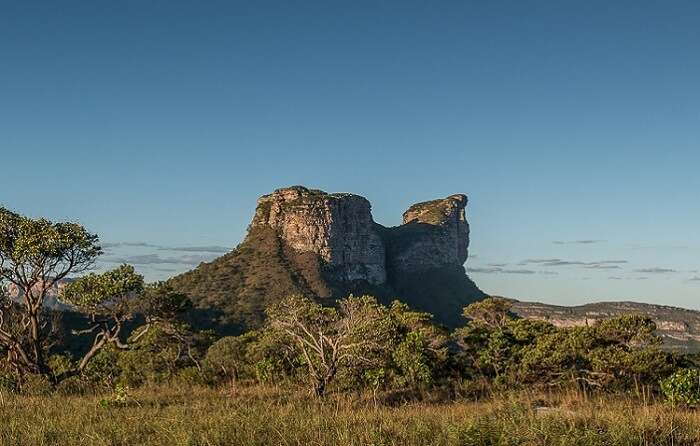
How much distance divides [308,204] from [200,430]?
516 feet

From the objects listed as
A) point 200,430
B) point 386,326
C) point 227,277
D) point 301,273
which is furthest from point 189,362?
point 301,273

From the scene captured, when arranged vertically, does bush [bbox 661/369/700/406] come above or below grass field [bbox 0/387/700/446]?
below

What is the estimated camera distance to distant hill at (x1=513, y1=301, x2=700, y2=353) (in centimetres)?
11869

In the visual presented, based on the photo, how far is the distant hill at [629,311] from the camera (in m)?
119

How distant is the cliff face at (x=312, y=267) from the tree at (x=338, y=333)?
82841 mm

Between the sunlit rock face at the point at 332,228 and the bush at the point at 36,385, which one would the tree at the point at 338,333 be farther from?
the sunlit rock face at the point at 332,228

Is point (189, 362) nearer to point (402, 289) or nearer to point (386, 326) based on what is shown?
point (386, 326)

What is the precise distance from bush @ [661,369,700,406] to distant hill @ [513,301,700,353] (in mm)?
99822

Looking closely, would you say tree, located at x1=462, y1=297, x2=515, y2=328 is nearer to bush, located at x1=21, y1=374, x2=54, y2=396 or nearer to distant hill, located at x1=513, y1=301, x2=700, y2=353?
bush, located at x1=21, y1=374, x2=54, y2=396

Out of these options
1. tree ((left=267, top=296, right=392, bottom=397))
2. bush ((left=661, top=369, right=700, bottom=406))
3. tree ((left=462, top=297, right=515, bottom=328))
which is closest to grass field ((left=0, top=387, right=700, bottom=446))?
tree ((left=267, top=296, right=392, bottom=397))

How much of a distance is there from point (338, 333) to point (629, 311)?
123544mm

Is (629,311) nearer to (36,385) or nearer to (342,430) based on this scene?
(36,385)

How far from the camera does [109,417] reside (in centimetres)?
1001

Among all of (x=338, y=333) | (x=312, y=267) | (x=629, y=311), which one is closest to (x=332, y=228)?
(x=312, y=267)
